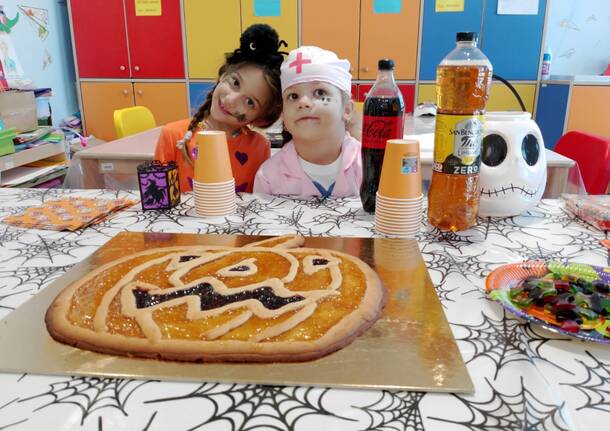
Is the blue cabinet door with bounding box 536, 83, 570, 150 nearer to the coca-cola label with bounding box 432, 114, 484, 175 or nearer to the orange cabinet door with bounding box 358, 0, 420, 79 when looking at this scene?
the orange cabinet door with bounding box 358, 0, 420, 79

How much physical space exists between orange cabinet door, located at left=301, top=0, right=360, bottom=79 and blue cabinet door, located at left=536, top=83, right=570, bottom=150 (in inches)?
50.3

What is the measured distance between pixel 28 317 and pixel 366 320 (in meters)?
0.39

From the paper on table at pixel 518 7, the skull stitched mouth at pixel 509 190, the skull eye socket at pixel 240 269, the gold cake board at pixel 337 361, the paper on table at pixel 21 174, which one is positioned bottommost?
the paper on table at pixel 21 174

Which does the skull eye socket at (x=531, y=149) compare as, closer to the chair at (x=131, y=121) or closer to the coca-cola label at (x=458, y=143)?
the coca-cola label at (x=458, y=143)

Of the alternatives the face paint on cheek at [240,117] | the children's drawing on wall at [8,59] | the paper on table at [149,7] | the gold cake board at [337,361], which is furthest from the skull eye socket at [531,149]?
the paper on table at [149,7]

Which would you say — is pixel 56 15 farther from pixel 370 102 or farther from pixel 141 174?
pixel 370 102

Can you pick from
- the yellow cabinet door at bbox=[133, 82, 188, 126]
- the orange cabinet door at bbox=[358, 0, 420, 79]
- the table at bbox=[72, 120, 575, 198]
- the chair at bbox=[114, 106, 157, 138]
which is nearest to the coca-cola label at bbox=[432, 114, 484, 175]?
the table at bbox=[72, 120, 575, 198]

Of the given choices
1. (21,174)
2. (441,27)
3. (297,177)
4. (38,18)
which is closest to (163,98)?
(38,18)

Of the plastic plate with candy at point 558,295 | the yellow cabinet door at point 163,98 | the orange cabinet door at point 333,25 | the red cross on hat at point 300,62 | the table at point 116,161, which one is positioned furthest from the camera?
the yellow cabinet door at point 163,98

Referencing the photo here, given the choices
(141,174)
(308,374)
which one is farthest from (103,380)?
(141,174)

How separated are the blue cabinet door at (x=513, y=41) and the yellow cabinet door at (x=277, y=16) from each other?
127cm

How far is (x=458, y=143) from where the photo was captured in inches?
31.8

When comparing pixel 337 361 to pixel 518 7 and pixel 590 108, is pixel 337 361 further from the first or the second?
pixel 518 7

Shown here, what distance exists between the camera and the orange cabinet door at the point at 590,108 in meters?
2.97
